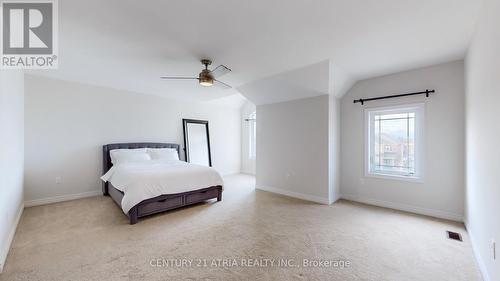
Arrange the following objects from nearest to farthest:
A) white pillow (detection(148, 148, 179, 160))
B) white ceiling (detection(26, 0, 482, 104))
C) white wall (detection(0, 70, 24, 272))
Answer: white ceiling (detection(26, 0, 482, 104)) < white wall (detection(0, 70, 24, 272)) < white pillow (detection(148, 148, 179, 160))

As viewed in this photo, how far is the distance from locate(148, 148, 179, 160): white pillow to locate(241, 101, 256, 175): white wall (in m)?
2.83

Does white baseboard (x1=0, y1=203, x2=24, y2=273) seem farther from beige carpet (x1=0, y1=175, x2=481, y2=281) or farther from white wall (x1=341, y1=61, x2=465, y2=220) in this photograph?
white wall (x1=341, y1=61, x2=465, y2=220)

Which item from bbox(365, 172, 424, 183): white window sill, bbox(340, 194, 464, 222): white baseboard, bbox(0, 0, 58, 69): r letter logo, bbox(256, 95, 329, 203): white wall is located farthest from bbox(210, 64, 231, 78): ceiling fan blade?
bbox(340, 194, 464, 222): white baseboard

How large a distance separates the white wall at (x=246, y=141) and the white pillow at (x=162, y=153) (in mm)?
2833

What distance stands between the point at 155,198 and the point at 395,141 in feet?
14.3

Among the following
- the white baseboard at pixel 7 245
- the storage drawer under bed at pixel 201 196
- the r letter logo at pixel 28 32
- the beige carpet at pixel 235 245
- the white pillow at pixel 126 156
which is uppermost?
the r letter logo at pixel 28 32

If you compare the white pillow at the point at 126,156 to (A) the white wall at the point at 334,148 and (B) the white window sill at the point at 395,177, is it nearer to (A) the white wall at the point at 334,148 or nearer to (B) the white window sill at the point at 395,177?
(A) the white wall at the point at 334,148

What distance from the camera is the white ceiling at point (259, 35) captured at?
6.06ft

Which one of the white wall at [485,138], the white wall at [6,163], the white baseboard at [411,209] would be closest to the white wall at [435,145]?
the white baseboard at [411,209]

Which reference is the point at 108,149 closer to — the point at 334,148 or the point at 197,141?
the point at 197,141

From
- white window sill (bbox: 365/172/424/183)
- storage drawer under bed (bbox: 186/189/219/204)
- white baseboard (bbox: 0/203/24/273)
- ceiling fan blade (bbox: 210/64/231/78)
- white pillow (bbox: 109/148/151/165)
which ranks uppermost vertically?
ceiling fan blade (bbox: 210/64/231/78)

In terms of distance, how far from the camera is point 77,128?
4047 millimetres

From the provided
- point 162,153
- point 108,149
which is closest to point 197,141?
point 162,153

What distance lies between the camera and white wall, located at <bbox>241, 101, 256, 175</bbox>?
23.3 ft
